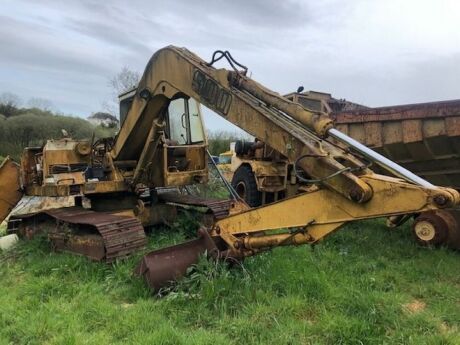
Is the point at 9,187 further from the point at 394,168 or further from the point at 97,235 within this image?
the point at 394,168

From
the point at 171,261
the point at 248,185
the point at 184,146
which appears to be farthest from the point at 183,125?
the point at 171,261

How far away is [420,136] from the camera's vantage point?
629 centimetres

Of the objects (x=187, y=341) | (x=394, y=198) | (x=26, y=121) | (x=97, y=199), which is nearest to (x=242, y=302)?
(x=187, y=341)

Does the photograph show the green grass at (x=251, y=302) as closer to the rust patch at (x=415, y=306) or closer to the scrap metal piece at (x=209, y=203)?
the rust patch at (x=415, y=306)

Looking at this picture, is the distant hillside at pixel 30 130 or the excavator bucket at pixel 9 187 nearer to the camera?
the excavator bucket at pixel 9 187

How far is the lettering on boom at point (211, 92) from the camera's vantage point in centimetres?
486

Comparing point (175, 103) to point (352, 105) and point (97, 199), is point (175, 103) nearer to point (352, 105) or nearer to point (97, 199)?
point (97, 199)

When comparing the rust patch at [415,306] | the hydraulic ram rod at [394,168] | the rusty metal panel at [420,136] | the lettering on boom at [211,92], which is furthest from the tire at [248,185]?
the hydraulic ram rod at [394,168]

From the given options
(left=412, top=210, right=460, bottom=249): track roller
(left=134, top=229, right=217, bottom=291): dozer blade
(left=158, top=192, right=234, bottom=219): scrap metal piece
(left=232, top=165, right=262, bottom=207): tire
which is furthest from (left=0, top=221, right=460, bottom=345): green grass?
(left=232, top=165, right=262, bottom=207): tire

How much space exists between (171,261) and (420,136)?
3.60 m

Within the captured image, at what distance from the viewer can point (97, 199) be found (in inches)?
285

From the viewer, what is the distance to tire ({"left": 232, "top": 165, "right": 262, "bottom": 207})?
29.9ft

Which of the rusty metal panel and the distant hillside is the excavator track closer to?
the rusty metal panel

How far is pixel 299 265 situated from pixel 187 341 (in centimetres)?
199
